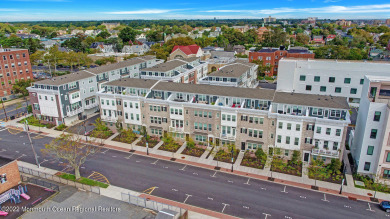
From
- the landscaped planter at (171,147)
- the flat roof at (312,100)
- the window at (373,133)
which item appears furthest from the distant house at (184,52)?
the window at (373,133)

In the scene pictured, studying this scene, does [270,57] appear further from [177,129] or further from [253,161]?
[253,161]

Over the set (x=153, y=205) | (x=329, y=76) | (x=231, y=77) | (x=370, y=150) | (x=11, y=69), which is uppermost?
(x=231, y=77)

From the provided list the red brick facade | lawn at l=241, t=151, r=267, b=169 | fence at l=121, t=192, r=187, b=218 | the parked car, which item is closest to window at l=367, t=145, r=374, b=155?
the parked car

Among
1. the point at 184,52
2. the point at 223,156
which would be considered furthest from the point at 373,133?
the point at 184,52

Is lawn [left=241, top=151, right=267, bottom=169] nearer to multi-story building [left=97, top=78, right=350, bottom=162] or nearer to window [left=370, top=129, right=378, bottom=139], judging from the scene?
multi-story building [left=97, top=78, right=350, bottom=162]

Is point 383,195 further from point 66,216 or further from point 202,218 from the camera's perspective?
point 66,216

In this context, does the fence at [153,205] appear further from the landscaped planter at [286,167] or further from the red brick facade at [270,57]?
the red brick facade at [270,57]
